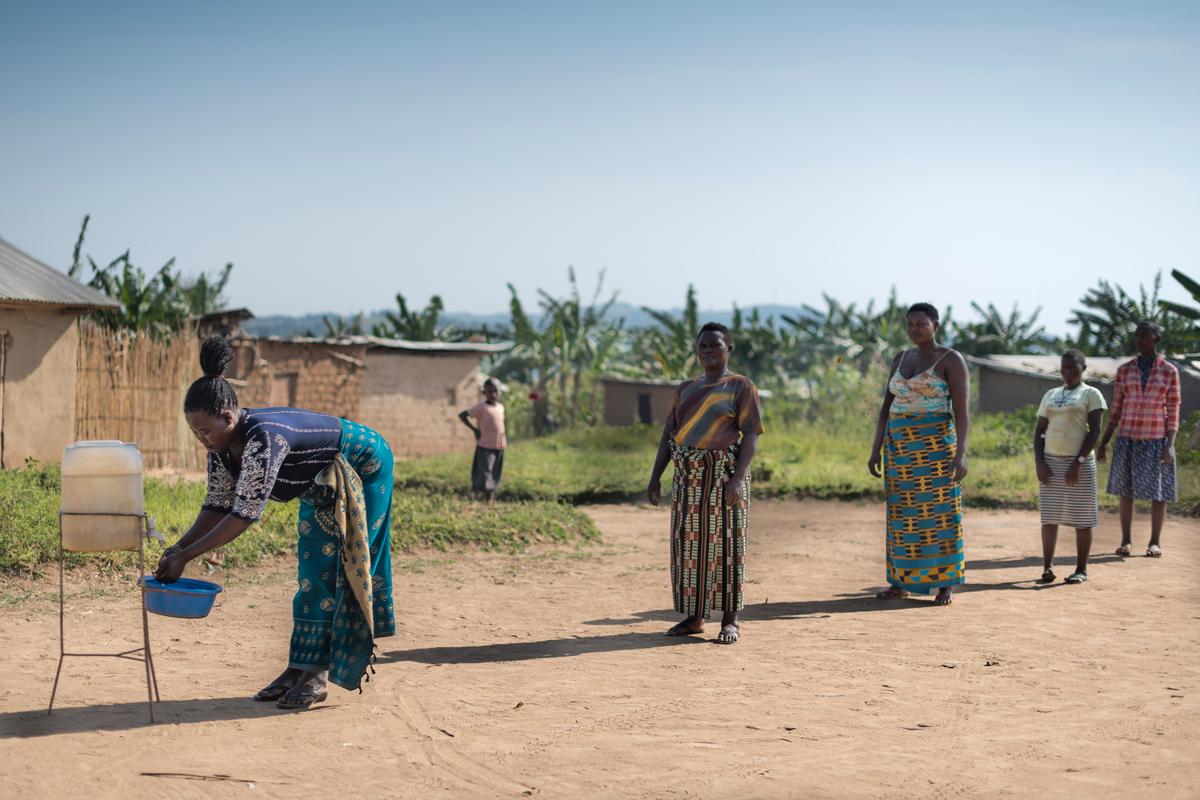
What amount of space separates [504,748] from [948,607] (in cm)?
394

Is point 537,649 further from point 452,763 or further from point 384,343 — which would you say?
point 384,343

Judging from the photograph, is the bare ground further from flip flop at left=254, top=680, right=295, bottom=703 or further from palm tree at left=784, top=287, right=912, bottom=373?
palm tree at left=784, top=287, right=912, bottom=373

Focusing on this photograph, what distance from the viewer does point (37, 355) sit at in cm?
1426

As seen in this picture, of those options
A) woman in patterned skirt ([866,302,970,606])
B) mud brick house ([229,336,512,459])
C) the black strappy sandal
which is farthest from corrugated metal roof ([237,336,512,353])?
the black strappy sandal

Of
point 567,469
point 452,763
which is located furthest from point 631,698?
point 567,469

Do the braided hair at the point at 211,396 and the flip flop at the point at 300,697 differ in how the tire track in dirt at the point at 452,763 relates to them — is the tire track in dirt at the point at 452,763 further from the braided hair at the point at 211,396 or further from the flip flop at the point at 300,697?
the braided hair at the point at 211,396

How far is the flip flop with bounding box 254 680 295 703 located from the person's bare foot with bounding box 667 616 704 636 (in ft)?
7.65

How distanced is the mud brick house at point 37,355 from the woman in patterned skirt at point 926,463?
10.1 meters

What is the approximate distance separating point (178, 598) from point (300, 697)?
2.68 feet

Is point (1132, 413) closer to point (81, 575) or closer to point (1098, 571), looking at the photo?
point (1098, 571)

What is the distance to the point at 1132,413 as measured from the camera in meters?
9.91

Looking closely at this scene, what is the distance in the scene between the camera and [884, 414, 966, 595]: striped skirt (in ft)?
25.5

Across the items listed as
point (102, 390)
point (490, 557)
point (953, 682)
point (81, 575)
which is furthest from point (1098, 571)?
point (102, 390)

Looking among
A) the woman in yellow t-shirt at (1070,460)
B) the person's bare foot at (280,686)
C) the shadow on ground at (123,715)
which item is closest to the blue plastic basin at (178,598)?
the shadow on ground at (123,715)
